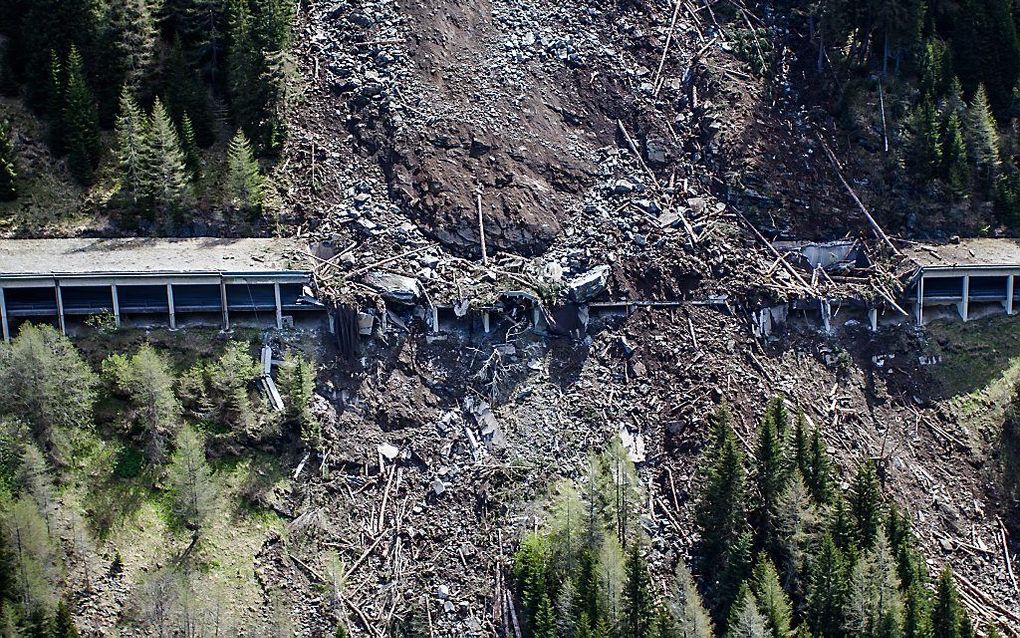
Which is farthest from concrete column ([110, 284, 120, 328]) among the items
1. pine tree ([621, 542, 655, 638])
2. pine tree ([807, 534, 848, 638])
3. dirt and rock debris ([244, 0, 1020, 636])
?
pine tree ([807, 534, 848, 638])

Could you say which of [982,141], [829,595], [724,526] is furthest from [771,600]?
[982,141]

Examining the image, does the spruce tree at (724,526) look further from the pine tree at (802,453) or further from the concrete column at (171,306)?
the concrete column at (171,306)

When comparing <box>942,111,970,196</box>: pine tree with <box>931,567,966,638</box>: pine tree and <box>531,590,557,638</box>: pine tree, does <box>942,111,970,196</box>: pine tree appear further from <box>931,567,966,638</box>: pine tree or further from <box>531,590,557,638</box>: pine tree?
<box>531,590,557,638</box>: pine tree

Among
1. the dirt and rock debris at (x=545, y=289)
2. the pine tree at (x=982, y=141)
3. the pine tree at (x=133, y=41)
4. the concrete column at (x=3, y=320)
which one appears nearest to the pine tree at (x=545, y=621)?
the dirt and rock debris at (x=545, y=289)

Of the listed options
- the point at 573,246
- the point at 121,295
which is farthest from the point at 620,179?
the point at 121,295

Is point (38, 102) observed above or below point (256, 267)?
above

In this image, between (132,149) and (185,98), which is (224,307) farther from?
(185,98)

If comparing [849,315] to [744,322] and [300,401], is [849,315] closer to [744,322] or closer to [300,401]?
[744,322]
